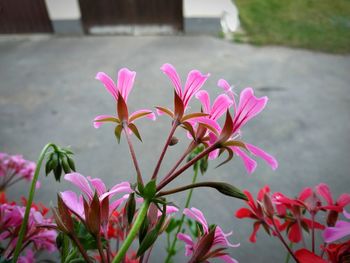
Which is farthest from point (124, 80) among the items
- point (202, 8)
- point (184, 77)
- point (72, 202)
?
point (202, 8)


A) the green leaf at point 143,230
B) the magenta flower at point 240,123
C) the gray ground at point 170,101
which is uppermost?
the magenta flower at point 240,123

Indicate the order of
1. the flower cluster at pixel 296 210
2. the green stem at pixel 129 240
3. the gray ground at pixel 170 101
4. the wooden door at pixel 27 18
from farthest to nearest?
1. the wooden door at pixel 27 18
2. the gray ground at pixel 170 101
3. the flower cluster at pixel 296 210
4. the green stem at pixel 129 240

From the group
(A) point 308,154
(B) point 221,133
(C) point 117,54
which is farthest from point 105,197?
(C) point 117,54

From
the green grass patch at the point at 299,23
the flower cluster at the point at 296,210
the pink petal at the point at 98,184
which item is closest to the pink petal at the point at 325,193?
the flower cluster at the point at 296,210

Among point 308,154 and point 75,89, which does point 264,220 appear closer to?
point 308,154

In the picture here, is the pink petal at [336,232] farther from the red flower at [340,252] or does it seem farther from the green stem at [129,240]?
the green stem at [129,240]

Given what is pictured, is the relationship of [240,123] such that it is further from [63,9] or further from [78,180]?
[63,9]

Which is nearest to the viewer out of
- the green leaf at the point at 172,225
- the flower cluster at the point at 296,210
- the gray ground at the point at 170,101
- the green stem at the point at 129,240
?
the green stem at the point at 129,240
